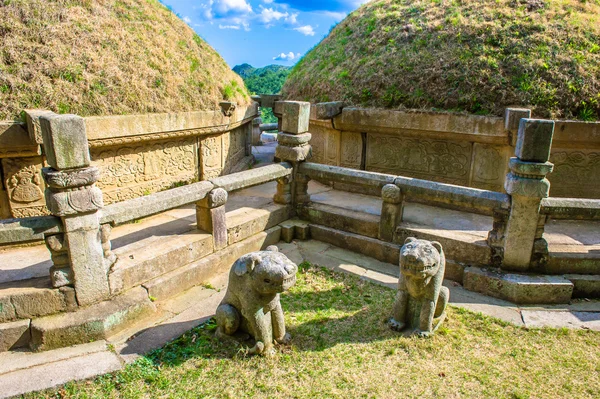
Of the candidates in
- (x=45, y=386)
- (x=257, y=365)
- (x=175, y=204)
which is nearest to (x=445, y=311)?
(x=257, y=365)

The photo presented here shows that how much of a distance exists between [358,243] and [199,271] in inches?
96.7

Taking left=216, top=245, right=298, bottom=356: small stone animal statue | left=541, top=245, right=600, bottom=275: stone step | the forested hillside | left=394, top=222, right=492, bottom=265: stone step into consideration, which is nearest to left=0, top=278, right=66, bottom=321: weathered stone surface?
left=216, top=245, right=298, bottom=356: small stone animal statue

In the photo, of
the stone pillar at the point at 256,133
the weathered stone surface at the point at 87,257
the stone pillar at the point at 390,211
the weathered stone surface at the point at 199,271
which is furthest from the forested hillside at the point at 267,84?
the weathered stone surface at the point at 87,257

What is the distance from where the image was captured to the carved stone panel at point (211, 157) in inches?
302

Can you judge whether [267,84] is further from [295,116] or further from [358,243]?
[358,243]

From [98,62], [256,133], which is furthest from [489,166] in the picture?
[256,133]

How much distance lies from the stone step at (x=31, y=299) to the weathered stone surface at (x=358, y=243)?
12.2 ft

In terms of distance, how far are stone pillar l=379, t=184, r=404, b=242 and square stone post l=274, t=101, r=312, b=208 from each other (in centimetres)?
150

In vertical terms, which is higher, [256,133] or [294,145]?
[294,145]

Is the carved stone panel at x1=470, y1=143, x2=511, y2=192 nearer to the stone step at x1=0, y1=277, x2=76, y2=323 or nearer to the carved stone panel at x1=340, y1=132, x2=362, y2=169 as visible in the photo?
the carved stone panel at x1=340, y1=132, x2=362, y2=169

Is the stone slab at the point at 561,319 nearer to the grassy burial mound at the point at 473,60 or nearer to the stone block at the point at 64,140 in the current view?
the grassy burial mound at the point at 473,60

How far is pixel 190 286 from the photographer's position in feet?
16.9

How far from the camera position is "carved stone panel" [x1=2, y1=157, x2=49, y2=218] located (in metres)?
5.37

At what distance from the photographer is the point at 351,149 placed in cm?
820
